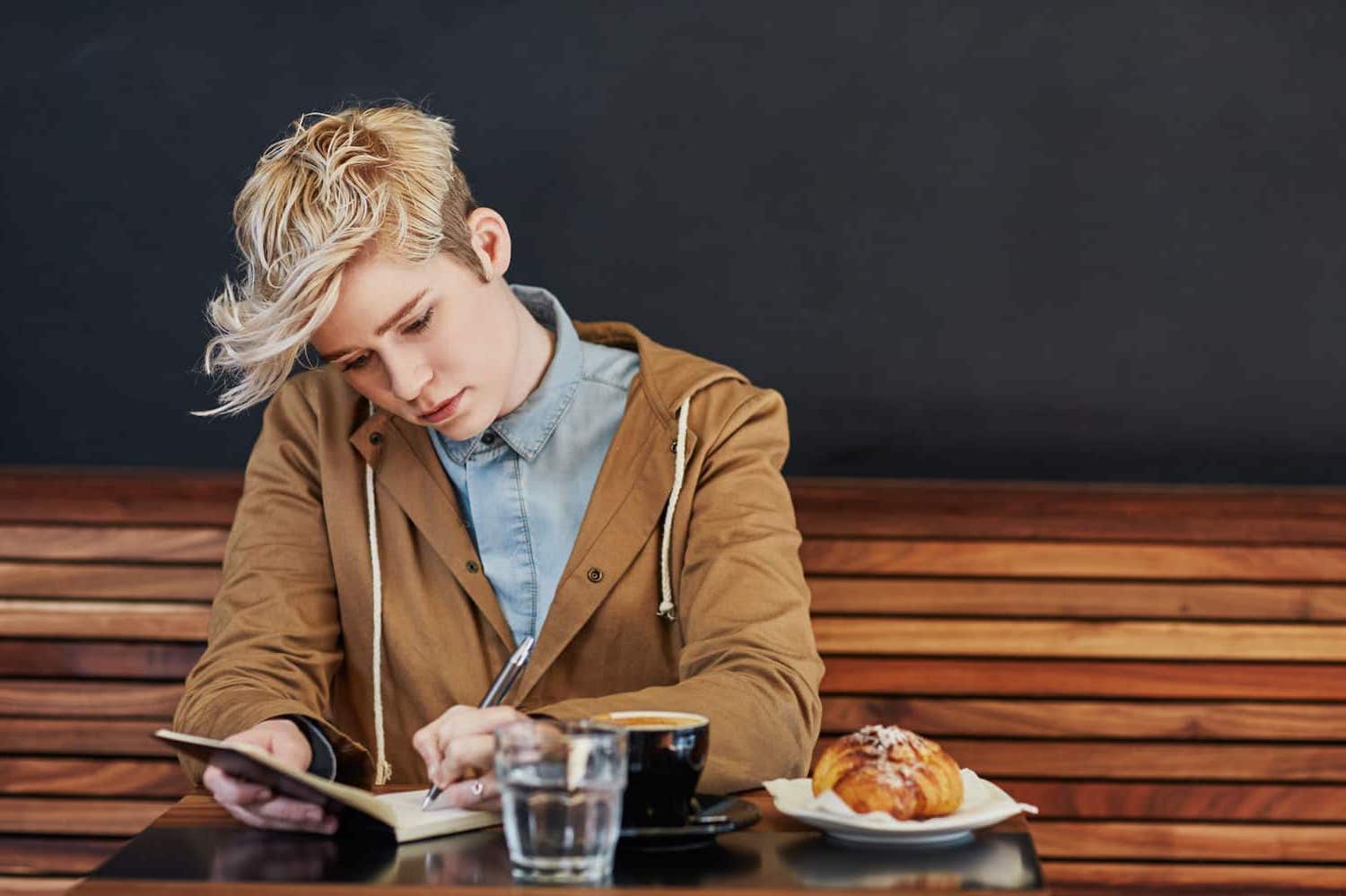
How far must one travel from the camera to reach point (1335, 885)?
3121mm

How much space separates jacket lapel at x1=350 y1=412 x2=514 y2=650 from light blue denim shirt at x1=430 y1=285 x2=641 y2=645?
0.11ft

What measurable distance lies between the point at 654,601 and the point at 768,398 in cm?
37

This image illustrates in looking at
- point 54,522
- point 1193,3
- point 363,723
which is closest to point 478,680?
point 363,723

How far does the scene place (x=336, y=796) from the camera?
161 centimetres

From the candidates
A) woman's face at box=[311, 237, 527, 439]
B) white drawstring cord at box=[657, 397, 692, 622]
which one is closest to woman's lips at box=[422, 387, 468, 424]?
woman's face at box=[311, 237, 527, 439]

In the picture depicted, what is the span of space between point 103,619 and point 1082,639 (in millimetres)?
1851

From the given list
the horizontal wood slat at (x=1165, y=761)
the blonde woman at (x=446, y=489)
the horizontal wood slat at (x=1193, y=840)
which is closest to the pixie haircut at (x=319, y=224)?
the blonde woman at (x=446, y=489)

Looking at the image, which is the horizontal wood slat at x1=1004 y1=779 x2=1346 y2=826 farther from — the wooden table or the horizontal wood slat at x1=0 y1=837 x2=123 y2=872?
the horizontal wood slat at x1=0 y1=837 x2=123 y2=872

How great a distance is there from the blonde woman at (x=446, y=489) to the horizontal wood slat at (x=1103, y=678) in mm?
783

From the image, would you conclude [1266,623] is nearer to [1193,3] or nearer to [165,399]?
[1193,3]

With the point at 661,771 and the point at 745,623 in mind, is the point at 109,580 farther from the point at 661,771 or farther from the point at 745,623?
the point at 661,771

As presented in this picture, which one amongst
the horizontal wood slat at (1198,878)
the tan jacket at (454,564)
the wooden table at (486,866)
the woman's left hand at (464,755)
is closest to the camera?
the wooden table at (486,866)

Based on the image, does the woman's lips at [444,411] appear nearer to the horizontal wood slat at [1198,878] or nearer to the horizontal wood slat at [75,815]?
the horizontal wood slat at [75,815]

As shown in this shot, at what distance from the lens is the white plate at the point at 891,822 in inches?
63.0
